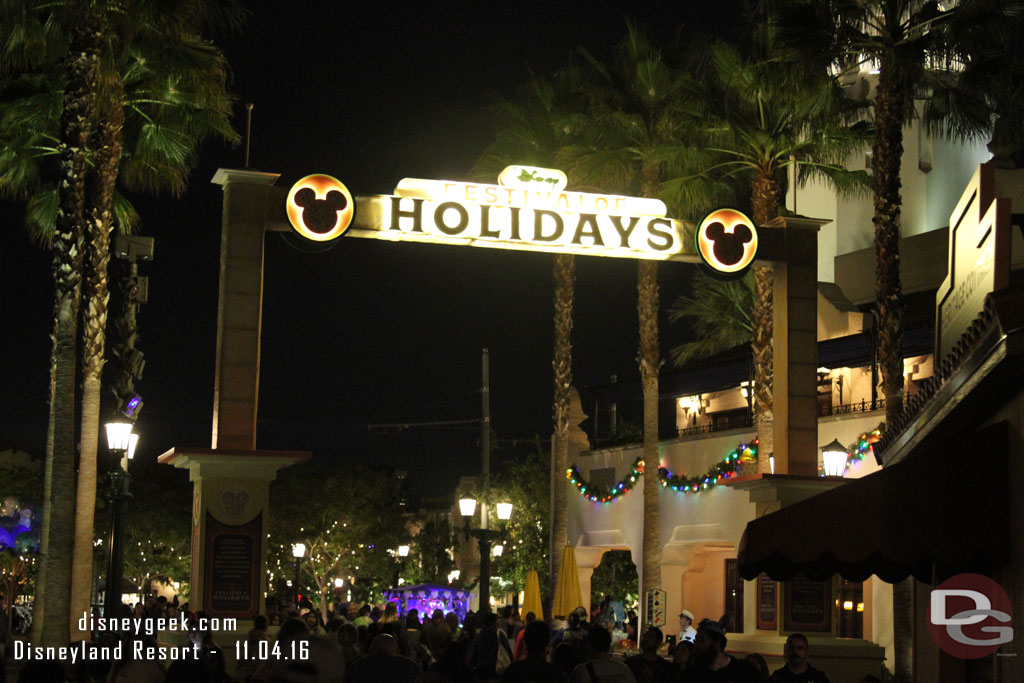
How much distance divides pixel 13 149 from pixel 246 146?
6717mm

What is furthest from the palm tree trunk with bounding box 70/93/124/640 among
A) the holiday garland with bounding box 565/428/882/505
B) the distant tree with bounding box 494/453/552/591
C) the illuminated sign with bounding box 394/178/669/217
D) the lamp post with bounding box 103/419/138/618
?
the distant tree with bounding box 494/453/552/591

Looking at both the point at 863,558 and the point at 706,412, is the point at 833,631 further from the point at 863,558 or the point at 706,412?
the point at 706,412

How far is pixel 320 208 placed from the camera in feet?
55.9

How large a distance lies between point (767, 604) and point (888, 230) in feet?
21.1

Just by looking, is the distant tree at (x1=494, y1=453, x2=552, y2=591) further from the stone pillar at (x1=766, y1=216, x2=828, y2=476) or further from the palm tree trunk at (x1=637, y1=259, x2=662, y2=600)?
the stone pillar at (x1=766, y1=216, x2=828, y2=476)

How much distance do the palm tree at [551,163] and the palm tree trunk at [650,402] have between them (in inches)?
70.0

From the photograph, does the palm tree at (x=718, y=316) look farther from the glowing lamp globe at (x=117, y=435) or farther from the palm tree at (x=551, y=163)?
the glowing lamp globe at (x=117, y=435)

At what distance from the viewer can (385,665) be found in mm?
9258

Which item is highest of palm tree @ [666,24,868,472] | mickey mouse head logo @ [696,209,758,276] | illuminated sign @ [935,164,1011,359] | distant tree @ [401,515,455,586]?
palm tree @ [666,24,868,472]

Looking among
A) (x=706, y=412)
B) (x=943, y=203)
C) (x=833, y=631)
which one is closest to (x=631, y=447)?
(x=706, y=412)

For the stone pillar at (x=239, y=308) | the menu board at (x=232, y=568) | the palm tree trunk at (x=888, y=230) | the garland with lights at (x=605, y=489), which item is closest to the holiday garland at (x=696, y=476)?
the garland with lights at (x=605, y=489)

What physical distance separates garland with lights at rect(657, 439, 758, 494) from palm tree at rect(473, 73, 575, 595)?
341cm

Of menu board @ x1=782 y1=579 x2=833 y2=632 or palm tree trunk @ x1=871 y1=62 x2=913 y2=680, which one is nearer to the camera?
menu board @ x1=782 y1=579 x2=833 y2=632

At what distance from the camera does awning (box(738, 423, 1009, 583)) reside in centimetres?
1013
